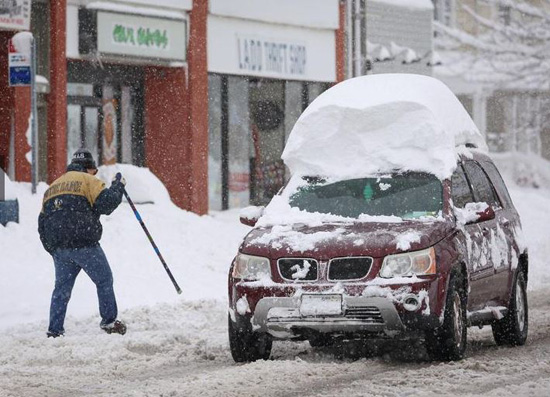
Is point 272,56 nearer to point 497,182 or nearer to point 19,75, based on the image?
point 19,75

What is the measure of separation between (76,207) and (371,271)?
11.9ft

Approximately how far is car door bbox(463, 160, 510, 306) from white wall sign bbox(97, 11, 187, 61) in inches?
530

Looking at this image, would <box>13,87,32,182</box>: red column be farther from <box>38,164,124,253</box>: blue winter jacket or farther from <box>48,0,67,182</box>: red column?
<box>38,164,124,253</box>: blue winter jacket

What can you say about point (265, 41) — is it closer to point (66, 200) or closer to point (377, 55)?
point (377, 55)

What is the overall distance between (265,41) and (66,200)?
632 inches

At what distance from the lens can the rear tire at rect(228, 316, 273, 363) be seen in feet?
32.0

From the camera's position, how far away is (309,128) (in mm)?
11312

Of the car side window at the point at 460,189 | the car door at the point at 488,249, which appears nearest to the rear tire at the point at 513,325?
the car door at the point at 488,249

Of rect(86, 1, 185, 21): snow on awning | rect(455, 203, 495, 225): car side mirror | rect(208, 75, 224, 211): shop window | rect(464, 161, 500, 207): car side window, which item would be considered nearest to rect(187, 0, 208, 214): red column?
rect(86, 1, 185, 21): snow on awning

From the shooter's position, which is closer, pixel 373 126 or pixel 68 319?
pixel 373 126

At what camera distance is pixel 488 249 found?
10758mm

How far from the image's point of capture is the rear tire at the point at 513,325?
1116 centimetres

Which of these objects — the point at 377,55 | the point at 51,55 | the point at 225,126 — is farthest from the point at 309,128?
the point at 377,55

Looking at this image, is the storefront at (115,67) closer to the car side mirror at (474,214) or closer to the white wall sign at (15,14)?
the white wall sign at (15,14)
